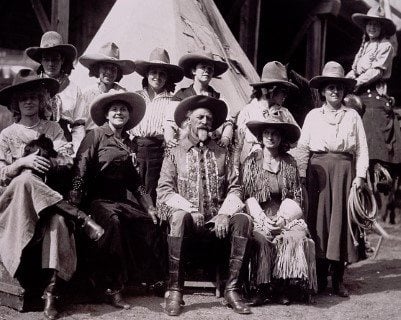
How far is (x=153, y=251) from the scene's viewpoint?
16.9 ft

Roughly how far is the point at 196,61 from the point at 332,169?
149cm

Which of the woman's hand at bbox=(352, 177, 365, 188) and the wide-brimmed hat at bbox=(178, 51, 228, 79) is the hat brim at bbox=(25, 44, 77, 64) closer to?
the wide-brimmed hat at bbox=(178, 51, 228, 79)

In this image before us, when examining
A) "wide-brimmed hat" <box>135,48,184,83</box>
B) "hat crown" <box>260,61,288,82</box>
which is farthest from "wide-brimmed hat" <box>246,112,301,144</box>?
"wide-brimmed hat" <box>135,48,184,83</box>

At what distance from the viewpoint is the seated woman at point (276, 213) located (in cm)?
505

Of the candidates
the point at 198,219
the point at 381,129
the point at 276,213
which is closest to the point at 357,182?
the point at 276,213

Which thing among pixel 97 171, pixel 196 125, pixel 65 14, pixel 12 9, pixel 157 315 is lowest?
pixel 157 315

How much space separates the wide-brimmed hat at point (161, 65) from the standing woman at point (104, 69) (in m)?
0.13

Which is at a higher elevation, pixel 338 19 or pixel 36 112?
pixel 338 19

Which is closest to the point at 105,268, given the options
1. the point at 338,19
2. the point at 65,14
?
the point at 65,14

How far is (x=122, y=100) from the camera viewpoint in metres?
5.15

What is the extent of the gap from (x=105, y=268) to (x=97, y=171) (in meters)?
0.71

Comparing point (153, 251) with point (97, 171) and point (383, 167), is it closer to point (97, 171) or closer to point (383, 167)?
point (97, 171)

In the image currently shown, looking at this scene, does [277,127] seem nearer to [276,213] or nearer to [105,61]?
[276,213]

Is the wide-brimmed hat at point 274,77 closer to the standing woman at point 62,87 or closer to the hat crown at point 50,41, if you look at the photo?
the standing woman at point 62,87
